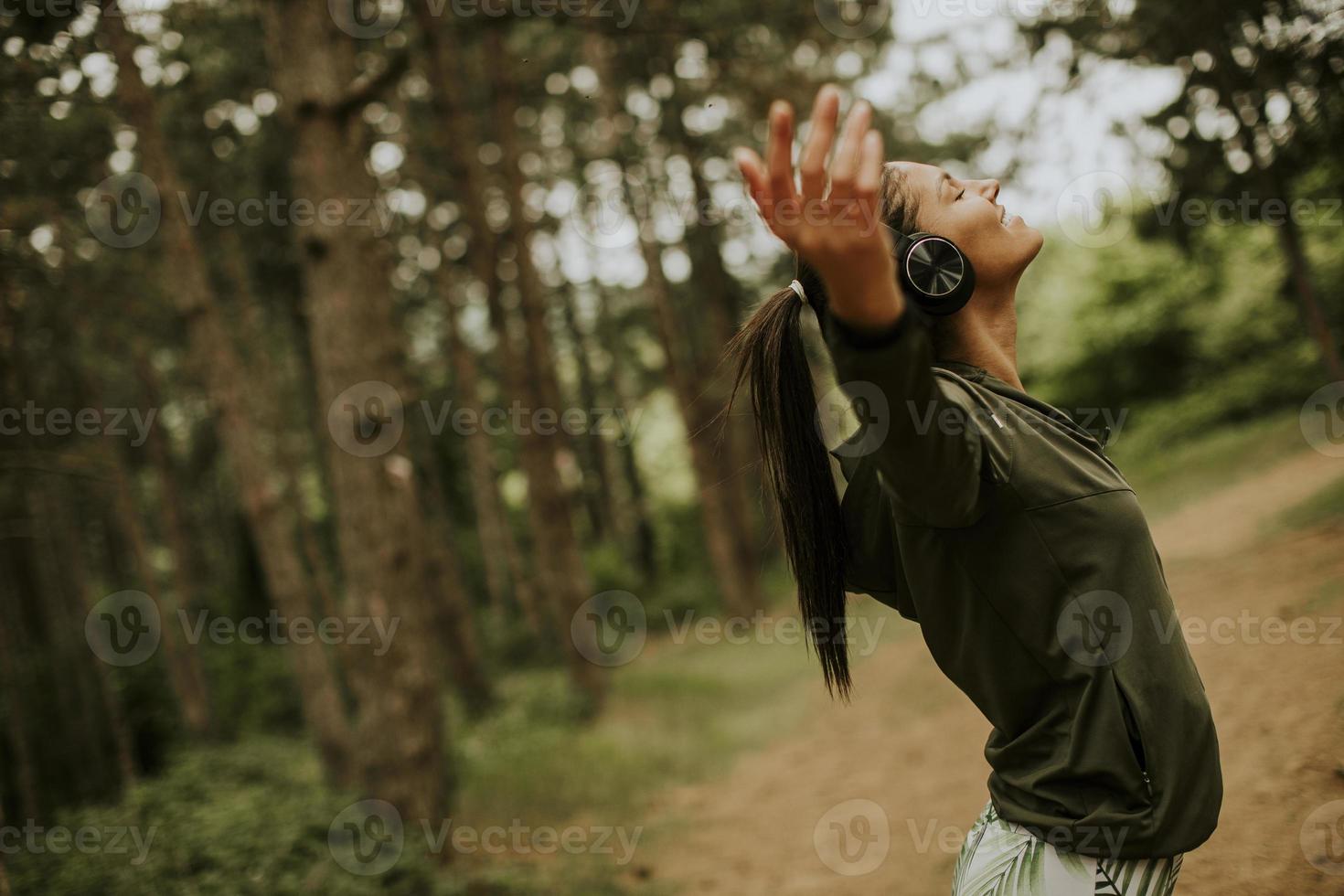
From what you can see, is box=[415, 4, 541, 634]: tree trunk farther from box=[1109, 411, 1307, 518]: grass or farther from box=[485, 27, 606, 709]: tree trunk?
box=[1109, 411, 1307, 518]: grass

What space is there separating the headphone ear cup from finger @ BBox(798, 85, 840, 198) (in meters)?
0.58

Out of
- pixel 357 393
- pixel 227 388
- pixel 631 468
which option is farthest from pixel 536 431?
pixel 631 468

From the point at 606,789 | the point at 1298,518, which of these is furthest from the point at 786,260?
the point at 606,789

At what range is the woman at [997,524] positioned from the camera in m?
1.33

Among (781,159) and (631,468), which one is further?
(631,468)

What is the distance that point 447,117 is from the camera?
1304 centimetres

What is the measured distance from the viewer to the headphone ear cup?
6.05ft

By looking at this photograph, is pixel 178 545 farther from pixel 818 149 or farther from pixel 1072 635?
pixel 818 149

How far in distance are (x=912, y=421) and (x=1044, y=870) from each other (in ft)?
3.29

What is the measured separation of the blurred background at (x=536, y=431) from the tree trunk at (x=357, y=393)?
32 mm

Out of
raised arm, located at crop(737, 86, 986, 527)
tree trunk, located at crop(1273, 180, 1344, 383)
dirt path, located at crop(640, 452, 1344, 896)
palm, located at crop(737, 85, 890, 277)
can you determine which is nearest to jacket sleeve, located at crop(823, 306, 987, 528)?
raised arm, located at crop(737, 86, 986, 527)

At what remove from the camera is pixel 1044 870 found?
177 centimetres

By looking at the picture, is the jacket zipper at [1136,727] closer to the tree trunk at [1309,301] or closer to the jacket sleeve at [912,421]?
the jacket sleeve at [912,421]

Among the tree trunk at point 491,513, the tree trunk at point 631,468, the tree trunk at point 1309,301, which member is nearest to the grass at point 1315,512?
the tree trunk at point 1309,301
